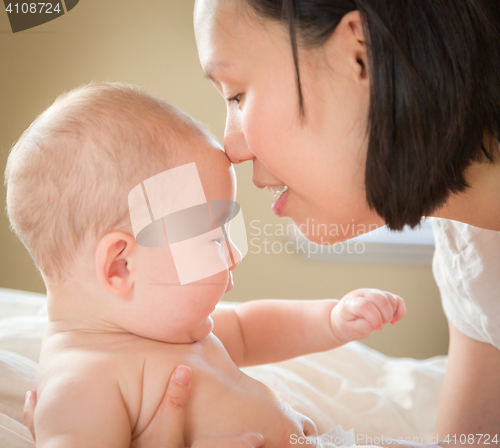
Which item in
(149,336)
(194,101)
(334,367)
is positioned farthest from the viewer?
(194,101)

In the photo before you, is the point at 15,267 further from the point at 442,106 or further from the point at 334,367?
the point at 442,106

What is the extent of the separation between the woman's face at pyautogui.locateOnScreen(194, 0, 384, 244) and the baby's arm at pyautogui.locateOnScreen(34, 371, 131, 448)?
394mm

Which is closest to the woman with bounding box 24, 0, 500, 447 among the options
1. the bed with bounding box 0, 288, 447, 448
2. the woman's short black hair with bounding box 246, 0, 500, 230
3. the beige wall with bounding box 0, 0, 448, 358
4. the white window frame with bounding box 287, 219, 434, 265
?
the woman's short black hair with bounding box 246, 0, 500, 230

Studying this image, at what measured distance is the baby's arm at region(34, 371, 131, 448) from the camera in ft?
1.87

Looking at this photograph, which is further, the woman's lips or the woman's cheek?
the woman's lips

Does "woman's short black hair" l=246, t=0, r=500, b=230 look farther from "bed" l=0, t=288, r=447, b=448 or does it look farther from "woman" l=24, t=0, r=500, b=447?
"bed" l=0, t=288, r=447, b=448

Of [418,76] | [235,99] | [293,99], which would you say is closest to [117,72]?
[235,99]

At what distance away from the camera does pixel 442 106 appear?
0.66 meters

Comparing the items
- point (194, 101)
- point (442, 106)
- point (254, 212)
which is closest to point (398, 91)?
point (442, 106)

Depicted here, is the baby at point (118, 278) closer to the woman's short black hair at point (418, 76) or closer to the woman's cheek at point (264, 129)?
the woman's cheek at point (264, 129)

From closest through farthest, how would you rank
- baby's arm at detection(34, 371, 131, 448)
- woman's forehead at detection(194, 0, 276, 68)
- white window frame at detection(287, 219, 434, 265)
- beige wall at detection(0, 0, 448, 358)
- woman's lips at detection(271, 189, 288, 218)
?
1. baby's arm at detection(34, 371, 131, 448)
2. woman's forehead at detection(194, 0, 276, 68)
3. woman's lips at detection(271, 189, 288, 218)
4. beige wall at detection(0, 0, 448, 358)
5. white window frame at detection(287, 219, 434, 265)

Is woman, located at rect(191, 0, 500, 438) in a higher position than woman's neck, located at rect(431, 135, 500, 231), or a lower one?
higher

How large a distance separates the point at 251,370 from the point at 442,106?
2.43 ft

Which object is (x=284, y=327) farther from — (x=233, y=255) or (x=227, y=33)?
(x=227, y=33)
